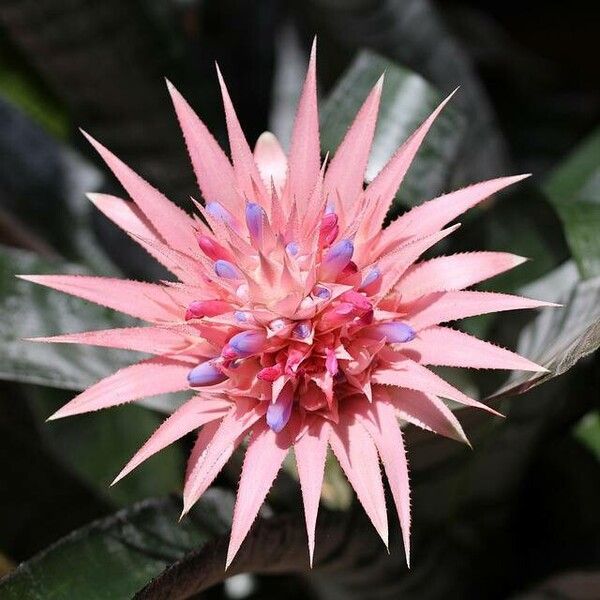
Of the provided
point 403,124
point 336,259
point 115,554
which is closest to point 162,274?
point 403,124

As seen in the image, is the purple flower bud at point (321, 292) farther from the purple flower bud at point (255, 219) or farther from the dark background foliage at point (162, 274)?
the dark background foliage at point (162, 274)

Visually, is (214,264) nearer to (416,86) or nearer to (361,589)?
(416,86)

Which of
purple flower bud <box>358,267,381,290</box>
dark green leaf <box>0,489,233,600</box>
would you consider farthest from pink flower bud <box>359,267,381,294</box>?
dark green leaf <box>0,489,233,600</box>

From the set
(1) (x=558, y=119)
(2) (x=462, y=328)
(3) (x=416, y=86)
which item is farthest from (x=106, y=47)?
(1) (x=558, y=119)

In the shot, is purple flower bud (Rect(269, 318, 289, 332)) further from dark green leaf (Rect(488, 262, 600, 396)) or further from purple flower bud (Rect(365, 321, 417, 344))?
dark green leaf (Rect(488, 262, 600, 396))

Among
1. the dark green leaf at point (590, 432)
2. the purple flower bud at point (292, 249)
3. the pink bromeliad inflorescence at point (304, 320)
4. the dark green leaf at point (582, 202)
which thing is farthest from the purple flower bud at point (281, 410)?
the dark green leaf at point (590, 432)

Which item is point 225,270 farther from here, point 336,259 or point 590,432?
point 590,432

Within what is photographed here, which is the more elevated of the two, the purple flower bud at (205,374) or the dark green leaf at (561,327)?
the purple flower bud at (205,374)
